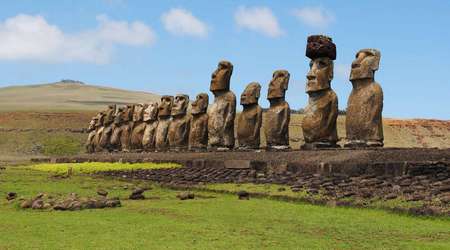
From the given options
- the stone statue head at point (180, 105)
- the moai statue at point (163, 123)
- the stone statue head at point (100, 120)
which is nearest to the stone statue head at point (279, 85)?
the stone statue head at point (180, 105)

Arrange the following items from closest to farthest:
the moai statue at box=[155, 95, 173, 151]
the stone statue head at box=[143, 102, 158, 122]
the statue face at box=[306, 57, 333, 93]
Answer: the statue face at box=[306, 57, 333, 93] < the moai statue at box=[155, 95, 173, 151] < the stone statue head at box=[143, 102, 158, 122]

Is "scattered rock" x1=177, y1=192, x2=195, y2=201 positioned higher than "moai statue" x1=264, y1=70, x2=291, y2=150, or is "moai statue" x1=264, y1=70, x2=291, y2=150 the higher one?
"moai statue" x1=264, y1=70, x2=291, y2=150

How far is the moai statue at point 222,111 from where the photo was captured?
85.3 ft

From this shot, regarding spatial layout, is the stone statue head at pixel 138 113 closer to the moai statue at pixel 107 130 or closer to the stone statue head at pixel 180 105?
the moai statue at pixel 107 130

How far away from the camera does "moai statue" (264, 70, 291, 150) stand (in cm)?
2281

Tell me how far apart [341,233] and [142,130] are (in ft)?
89.5

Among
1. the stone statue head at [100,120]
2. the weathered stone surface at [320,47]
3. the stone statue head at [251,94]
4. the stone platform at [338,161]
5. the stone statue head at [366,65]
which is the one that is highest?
the weathered stone surface at [320,47]

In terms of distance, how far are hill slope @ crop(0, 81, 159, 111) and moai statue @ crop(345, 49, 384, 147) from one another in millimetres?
95895

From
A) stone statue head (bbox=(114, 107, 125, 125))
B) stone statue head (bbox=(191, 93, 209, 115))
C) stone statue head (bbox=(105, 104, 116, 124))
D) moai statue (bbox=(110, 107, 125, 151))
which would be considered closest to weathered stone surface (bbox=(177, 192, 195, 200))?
stone statue head (bbox=(191, 93, 209, 115))

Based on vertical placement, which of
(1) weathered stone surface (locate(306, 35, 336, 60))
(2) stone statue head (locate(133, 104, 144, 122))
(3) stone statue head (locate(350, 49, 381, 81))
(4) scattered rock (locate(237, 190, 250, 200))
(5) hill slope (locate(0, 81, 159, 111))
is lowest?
(4) scattered rock (locate(237, 190, 250, 200))

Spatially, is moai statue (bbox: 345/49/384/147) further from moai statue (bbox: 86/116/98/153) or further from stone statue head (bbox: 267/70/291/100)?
moai statue (bbox: 86/116/98/153)

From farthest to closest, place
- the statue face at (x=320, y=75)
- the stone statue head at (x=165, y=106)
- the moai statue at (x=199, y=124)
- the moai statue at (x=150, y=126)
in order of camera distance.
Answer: the moai statue at (x=150, y=126), the stone statue head at (x=165, y=106), the moai statue at (x=199, y=124), the statue face at (x=320, y=75)

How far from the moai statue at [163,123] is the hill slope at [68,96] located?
81.1m

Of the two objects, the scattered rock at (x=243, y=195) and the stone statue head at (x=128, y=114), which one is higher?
the stone statue head at (x=128, y=114)
